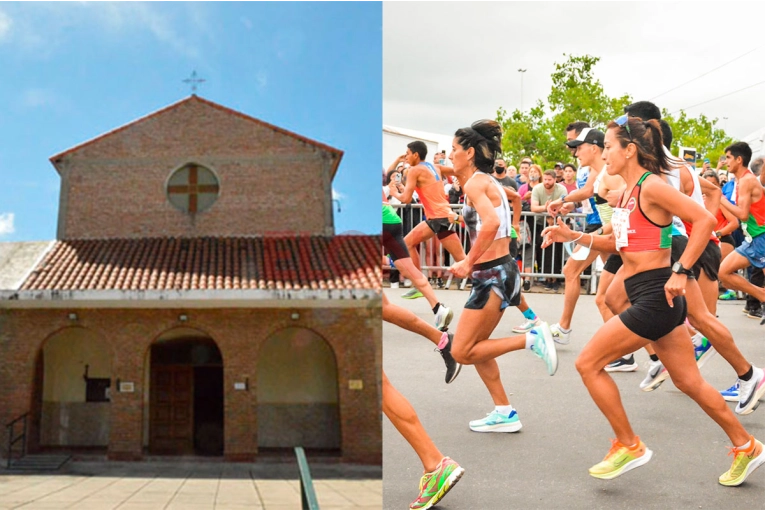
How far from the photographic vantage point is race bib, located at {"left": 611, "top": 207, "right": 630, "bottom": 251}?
2607mm

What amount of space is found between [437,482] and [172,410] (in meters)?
1.31

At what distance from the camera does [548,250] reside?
448cm

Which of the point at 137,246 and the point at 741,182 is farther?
Result: the point at 741,182

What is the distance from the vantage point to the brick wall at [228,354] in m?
1.15

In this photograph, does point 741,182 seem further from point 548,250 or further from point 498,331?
point 498,331

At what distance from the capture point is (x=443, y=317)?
9.86 feet

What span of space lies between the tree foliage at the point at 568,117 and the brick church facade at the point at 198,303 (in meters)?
1.60

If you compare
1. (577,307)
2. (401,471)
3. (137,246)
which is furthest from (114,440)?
(577,307)

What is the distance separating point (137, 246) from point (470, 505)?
1.72 metres

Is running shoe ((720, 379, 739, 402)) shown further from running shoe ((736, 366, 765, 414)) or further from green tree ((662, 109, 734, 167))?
green tree ((662, 109, 734, 167))

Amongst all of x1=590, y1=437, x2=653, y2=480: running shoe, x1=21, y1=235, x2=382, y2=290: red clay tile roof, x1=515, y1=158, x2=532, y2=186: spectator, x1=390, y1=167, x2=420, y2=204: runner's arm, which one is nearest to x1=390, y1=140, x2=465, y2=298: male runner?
x1=390, y1=167, x2=420, y2=204: runner's arm

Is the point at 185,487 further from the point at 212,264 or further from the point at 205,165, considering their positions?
the point at 205,165

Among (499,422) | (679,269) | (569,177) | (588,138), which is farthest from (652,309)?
(569,177)

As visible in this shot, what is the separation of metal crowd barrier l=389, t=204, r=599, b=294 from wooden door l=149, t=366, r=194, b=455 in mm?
1272
